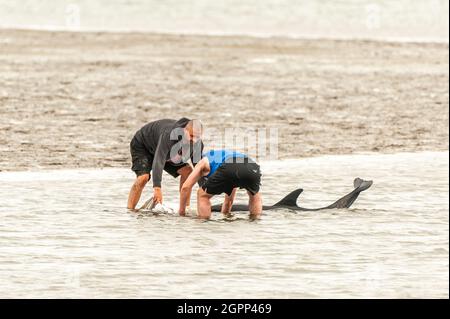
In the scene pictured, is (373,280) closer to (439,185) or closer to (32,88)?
(439,185)

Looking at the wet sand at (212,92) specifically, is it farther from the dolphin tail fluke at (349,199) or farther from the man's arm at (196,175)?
the man's arm at (196,175)

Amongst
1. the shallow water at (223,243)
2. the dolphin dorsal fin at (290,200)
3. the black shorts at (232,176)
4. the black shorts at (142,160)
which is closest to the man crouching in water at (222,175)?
the black shorts at (232,176)

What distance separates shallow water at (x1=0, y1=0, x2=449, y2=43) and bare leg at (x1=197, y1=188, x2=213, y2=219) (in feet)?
54.2

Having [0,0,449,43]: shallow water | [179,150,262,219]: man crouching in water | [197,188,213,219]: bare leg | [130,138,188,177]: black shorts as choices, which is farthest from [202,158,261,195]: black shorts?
[0,0,449,43]: shallow water

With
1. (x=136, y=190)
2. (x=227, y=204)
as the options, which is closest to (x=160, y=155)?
(x=136, y=190)

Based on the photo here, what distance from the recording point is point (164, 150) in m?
12.1

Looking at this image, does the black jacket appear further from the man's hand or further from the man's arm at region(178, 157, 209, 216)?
the man's arm at region(178, 157, 209, 216)

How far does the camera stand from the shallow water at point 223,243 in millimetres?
9734

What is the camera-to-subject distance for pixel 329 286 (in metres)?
9.73

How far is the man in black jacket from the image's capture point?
12.0 meters

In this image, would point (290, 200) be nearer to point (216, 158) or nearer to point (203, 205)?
point (203, 205)

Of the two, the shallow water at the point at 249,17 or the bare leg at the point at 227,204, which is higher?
the shallow water at the point at 249,17

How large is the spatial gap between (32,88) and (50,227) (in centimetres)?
944

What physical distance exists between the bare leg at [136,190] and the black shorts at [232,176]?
0.83 metres
